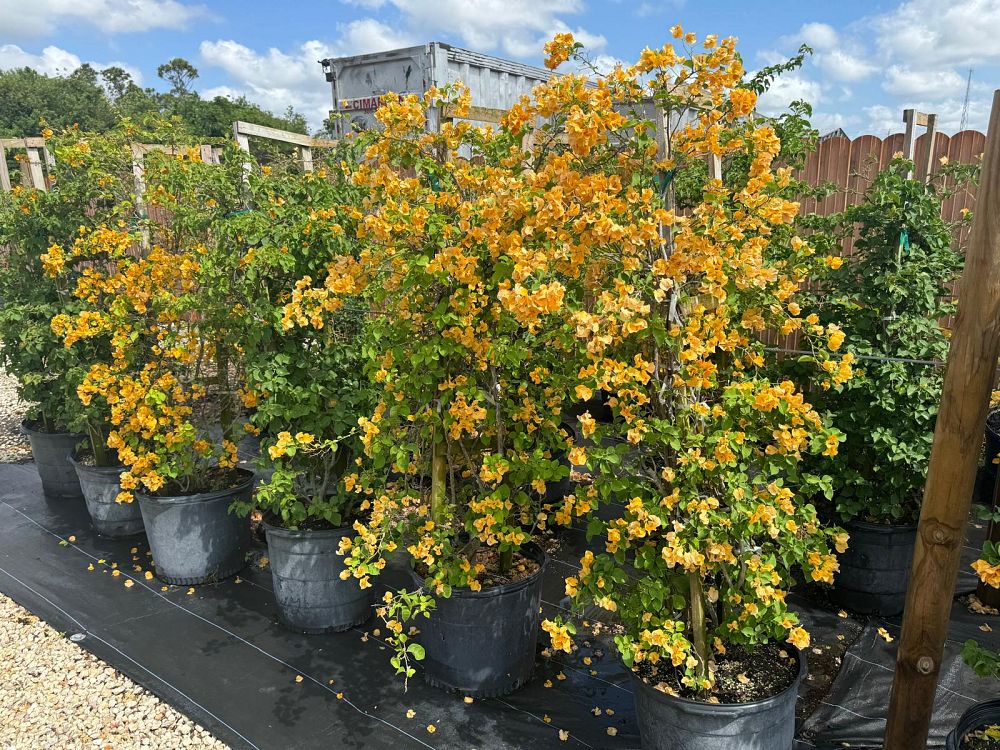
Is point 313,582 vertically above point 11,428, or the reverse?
point 313,582

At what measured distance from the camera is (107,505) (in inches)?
154

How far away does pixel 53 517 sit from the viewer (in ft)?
14.0

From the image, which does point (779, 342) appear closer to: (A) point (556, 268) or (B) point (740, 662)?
(B) point (740, 662)

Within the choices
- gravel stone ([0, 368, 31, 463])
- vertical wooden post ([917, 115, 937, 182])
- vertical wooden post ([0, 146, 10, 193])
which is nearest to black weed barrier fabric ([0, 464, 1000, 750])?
vertical wooden post ([917, 115, 937, 182])

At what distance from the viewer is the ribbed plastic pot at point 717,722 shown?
1.91 m

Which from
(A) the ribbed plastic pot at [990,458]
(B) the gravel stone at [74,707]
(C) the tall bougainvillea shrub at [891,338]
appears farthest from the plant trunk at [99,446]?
(A) the ribbed plastic pot at [990,458]

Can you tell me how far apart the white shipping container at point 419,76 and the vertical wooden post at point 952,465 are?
6.71 metres

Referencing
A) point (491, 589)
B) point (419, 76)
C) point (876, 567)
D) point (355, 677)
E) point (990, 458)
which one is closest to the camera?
point (491, 589)

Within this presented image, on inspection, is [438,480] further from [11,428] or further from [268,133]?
[11,428]

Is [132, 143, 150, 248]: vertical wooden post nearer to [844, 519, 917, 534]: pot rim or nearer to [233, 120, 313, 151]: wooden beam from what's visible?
[233, 120, 313, 151]: wooden beam

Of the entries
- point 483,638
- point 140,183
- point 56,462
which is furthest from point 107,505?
point 483,638

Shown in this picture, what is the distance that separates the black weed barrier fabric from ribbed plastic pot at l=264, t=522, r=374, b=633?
6 centimetres

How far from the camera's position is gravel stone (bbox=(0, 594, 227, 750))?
2455mm

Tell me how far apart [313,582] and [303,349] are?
3.32 ft
